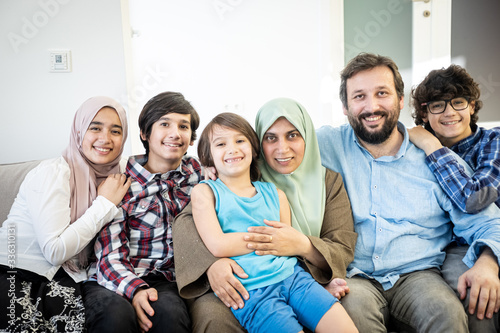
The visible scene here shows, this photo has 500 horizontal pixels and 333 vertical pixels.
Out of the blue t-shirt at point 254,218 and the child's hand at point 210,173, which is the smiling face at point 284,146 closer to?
the blue t-shirt at point 254,218

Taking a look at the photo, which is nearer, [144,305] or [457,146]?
[144,305]

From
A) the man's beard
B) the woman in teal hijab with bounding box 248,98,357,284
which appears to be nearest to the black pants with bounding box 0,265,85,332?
the woman in teal hijab with bounding box 248,98,357,284

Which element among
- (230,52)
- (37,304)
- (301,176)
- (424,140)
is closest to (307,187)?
(301,176)

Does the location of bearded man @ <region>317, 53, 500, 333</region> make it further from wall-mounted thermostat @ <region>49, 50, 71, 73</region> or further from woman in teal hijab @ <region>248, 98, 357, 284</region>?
wall-mounted thermostat @ <region>49, 50, 71, 73</region>

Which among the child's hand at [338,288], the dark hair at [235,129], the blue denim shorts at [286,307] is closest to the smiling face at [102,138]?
the dark hair at [235,129]

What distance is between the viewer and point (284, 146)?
161 centimetres

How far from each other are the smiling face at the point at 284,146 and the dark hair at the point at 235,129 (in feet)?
0.20

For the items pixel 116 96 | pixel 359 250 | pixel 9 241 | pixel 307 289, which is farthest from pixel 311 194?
pixel 116 96

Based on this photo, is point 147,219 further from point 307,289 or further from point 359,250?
point 359,250

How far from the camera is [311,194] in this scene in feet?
5.49

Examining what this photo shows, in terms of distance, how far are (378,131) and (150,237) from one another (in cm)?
113

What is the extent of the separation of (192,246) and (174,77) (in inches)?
121

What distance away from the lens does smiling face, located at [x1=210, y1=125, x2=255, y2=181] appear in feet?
→ 5.03

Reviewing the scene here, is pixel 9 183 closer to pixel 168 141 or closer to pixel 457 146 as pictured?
pixel 168 141
